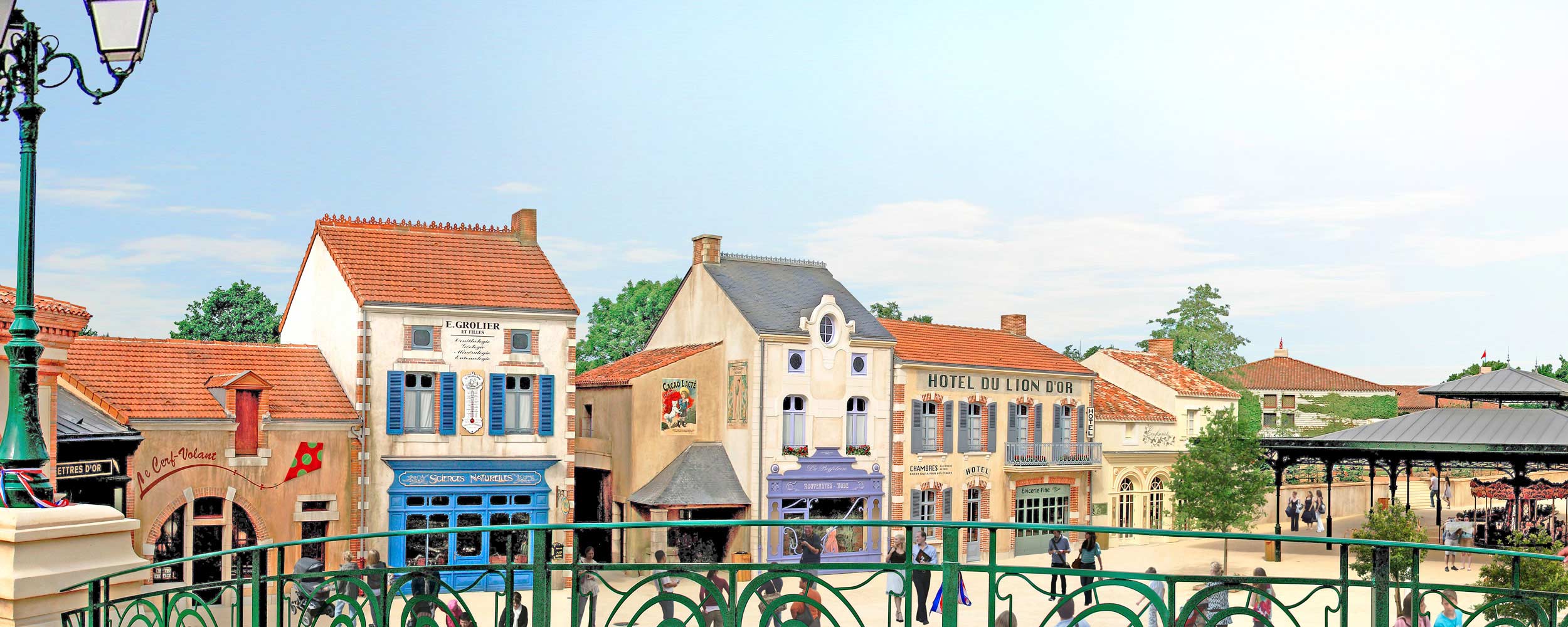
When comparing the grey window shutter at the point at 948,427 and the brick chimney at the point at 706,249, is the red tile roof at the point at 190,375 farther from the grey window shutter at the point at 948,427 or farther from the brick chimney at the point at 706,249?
the grey window shutter at the point at 948,427

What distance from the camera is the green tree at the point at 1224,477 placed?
4025cm

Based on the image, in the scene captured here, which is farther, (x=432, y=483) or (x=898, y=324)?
(x=898, y=324)

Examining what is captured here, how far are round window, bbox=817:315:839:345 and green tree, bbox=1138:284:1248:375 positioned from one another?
37607 mm

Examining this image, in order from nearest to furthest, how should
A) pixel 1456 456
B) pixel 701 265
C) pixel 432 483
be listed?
pixel 432 483 < pixel 1456 456 < pixel 701 265

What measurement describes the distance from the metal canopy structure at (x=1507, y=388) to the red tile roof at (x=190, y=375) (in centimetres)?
2938

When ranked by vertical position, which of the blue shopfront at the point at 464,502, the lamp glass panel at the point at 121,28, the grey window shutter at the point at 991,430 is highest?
the lamp glass panel at the point at 121,28

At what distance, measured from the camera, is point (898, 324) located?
41.6 metres

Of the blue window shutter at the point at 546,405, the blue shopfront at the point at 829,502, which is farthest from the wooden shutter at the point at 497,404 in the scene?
the blue shopfront at the point at 829,502

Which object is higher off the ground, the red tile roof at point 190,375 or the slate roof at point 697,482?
the red tile roof at point 190,375

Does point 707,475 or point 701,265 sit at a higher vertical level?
point 701,265

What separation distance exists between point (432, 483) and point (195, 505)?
5.26m

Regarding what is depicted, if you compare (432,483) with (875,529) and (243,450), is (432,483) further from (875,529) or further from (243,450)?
(875,529)

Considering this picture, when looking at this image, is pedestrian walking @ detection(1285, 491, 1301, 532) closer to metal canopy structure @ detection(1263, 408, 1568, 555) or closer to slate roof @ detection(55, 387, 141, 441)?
metal canopy structure @ detection(1263, 408, 1568, 555)

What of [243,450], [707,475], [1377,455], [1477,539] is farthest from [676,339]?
[1477,539]
